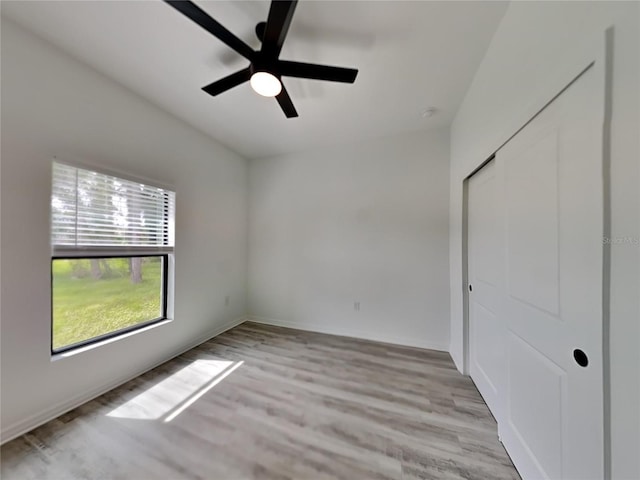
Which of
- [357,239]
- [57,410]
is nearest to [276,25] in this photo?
[357,239]

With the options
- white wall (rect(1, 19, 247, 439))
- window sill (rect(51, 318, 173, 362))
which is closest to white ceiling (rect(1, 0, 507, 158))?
white wall (rect(1, 19, 247, 439))

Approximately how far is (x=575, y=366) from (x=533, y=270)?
0.44m

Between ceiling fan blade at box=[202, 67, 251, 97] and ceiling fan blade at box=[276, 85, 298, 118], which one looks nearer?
ceiling fan blade at box=[202, 67, 251, 97]

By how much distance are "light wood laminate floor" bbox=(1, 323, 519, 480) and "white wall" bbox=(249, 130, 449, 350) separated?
2.39 feet

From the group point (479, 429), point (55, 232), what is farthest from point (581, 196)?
point (55, 232)

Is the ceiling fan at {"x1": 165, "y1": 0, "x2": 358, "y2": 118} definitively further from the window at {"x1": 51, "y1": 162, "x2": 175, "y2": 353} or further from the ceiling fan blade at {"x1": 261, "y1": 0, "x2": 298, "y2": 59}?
the window at {"x1": 51, "y1": 162, "x2": 175, "y2": 353}

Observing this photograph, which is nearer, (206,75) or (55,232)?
(55,232)

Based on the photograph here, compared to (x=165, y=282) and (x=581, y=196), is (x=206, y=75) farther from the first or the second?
(x=581, y=196)

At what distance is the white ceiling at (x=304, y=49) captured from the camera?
136 centimetres

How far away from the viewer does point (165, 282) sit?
98.0 inches

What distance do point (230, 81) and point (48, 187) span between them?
4.99 feet

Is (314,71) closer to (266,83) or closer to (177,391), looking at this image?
(266,83)

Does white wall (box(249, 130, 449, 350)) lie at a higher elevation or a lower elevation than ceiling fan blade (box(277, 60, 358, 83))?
lower

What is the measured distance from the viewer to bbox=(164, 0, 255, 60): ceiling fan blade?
1059mm
